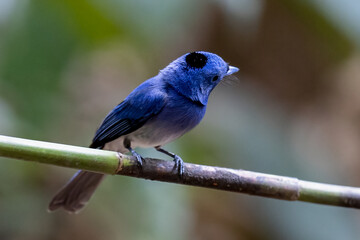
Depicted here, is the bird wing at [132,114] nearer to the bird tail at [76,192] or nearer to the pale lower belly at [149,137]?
the pale lower belly at [149,137]

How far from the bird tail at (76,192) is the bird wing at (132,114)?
0.23m

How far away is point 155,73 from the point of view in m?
3.29

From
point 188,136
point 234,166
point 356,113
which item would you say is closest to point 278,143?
point 234,166

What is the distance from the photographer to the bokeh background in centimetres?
271

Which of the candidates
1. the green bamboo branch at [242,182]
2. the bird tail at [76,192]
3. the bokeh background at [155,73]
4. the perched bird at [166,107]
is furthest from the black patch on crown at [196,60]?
the bird tail at [76,192]

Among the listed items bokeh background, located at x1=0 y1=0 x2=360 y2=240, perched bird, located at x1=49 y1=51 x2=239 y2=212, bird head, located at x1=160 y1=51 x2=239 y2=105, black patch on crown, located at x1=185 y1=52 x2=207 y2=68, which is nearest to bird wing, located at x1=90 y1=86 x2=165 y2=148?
perched bird, located at x1=49 y1=51 x2=239 y2=212

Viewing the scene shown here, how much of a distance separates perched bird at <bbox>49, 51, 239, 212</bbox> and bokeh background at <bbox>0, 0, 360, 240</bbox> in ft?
0.89

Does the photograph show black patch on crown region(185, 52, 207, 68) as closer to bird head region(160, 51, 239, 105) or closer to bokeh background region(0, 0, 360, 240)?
bird head region(160, 51, 239, 105)

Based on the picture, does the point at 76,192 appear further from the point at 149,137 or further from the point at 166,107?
the point at 166,107

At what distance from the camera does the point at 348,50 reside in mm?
3145

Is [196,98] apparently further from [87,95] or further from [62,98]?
[87,95]

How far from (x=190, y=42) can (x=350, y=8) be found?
4.55ft

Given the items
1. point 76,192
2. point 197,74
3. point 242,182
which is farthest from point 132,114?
point 242,182

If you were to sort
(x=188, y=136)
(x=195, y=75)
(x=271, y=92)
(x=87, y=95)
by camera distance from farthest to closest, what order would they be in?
(x=271, y=92), (x=87, y=95), (x=188, y=136), (x=195, y=75)
